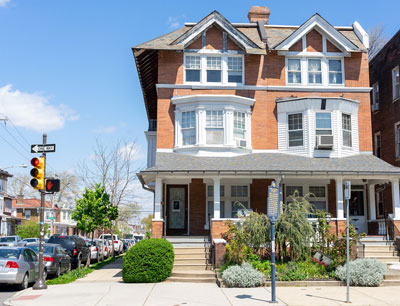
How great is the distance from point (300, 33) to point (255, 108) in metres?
4.14

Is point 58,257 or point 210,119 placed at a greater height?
point 210,119

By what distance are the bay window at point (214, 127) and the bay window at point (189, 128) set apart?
2.12 feet

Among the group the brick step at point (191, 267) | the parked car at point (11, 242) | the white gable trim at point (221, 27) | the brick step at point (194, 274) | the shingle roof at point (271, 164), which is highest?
the white gable trim at point (221, 27)

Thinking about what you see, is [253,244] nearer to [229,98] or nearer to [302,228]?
[302,228]

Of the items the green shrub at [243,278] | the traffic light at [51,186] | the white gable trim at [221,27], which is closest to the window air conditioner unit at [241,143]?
the white gable trim at [221,27]

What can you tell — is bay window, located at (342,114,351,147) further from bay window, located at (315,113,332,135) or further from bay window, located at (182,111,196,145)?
bay window, located at (182,111,196,145)

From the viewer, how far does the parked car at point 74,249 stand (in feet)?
78.9

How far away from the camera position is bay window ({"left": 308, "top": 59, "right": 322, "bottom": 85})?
23.2 metres

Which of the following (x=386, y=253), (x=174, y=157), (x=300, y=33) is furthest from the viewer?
(x=300, y=33)

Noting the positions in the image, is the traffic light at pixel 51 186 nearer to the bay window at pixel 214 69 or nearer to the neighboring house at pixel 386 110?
the bay window at pixel 214 69

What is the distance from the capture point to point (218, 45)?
23.0 metres

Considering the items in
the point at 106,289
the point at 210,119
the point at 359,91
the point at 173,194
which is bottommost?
the point at 106,289

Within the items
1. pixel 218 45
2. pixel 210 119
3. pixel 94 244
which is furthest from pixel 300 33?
pixel 94 244

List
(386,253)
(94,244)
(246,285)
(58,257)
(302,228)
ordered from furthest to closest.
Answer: (94,244) < (58,257) < (386,253) < (302,228) < (246,285)
